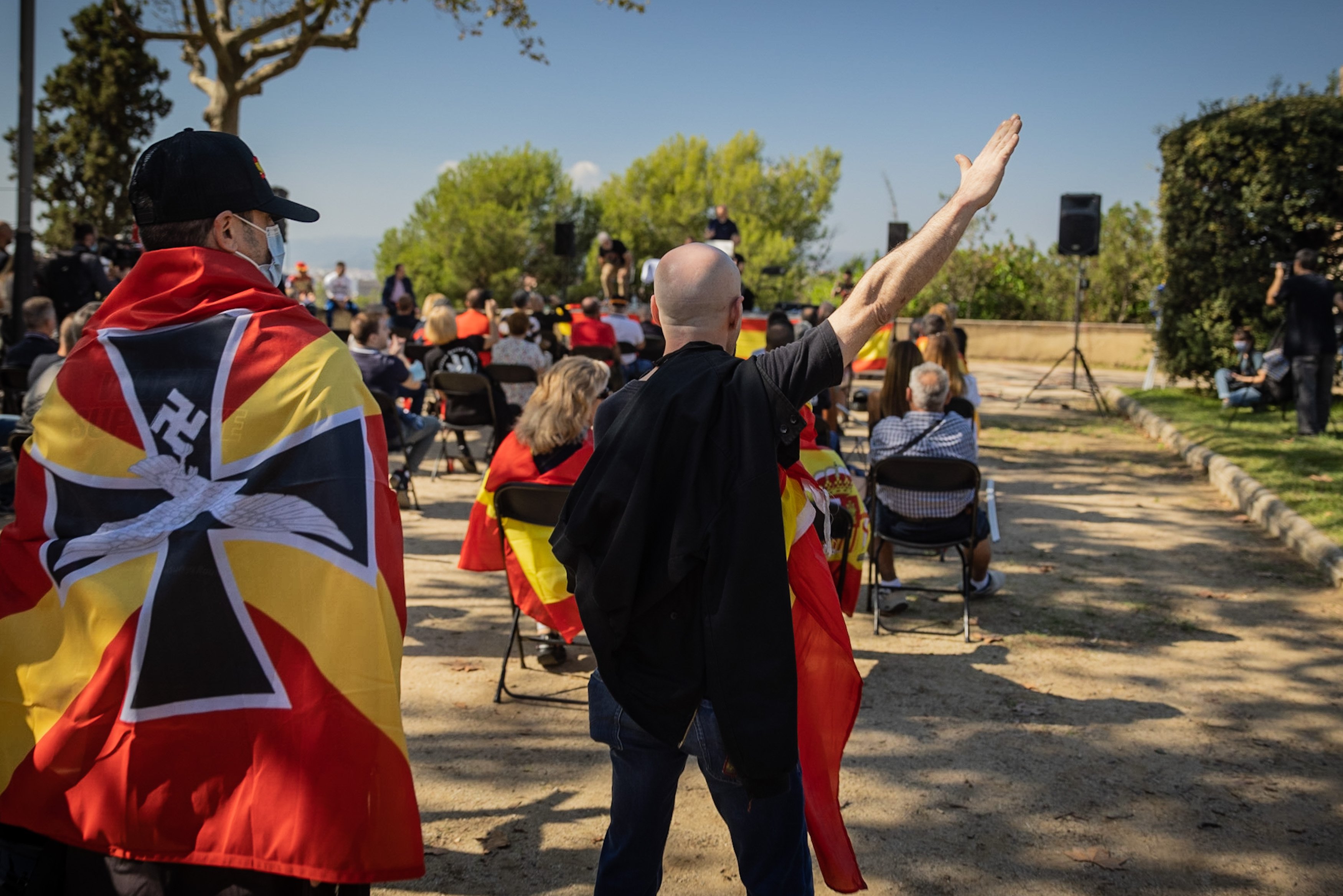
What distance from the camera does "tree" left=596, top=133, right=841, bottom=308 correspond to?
42.0 metres

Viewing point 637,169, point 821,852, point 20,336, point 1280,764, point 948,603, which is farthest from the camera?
point 637,169

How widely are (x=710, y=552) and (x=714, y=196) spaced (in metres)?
41.8

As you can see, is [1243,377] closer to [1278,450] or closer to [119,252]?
[1278,450]

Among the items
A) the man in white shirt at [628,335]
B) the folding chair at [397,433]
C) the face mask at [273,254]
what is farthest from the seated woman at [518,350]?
the face mask at [273,254]

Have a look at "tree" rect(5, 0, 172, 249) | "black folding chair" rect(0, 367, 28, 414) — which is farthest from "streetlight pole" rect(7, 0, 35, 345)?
"tree" rect(5, 0, 172, 249)

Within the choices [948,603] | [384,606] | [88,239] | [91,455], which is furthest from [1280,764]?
[88,239]

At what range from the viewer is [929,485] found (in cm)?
559

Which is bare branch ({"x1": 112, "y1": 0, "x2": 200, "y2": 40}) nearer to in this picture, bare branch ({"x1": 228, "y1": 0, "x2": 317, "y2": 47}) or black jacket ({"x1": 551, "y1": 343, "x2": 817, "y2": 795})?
bare branch ({"x1": 228, "y1": 0, "x2": 317, "y2": 47})

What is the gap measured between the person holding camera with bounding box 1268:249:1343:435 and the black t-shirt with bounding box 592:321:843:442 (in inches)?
435

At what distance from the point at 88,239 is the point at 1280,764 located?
512 inches

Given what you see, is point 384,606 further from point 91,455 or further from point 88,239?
point 88,239

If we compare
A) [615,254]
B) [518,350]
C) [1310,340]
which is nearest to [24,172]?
[518,350]

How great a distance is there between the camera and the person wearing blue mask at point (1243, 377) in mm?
12914

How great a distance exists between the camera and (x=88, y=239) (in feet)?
41.0
